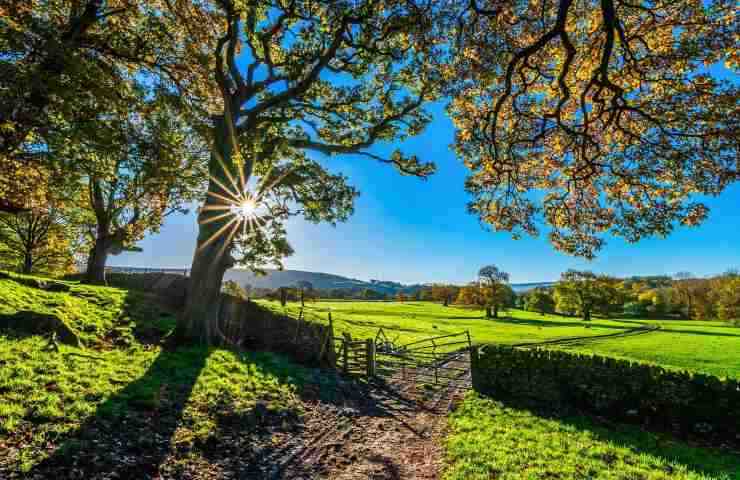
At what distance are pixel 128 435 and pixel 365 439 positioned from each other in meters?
5.42

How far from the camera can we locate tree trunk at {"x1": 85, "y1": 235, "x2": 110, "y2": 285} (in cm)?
2433

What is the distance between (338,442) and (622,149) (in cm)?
1250

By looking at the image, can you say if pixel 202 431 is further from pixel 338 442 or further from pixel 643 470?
pixel 643 470

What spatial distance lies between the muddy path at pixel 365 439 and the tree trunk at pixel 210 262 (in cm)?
619

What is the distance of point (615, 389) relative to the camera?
11.2 m

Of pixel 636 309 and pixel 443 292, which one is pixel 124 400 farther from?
pixel 636 309

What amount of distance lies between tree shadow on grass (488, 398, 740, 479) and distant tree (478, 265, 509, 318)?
210ft

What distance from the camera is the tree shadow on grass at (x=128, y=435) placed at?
198 inches

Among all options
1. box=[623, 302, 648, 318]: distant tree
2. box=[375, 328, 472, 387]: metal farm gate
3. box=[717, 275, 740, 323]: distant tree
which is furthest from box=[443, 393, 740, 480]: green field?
box=[623, 302, 648, 318]: distant tree

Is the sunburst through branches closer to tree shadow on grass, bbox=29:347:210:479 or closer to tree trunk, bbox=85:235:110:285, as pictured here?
tree shadow on grass, bbox=29:347:210:479

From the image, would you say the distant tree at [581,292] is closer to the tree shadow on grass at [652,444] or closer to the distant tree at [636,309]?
the distant tree at [636,309]

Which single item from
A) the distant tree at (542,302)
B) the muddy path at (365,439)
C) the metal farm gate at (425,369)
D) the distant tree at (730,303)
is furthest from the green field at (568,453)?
the distant tree at (542,302)

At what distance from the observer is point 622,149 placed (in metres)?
10.5

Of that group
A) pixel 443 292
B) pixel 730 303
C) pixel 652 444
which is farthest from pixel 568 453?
pixel 443 292
